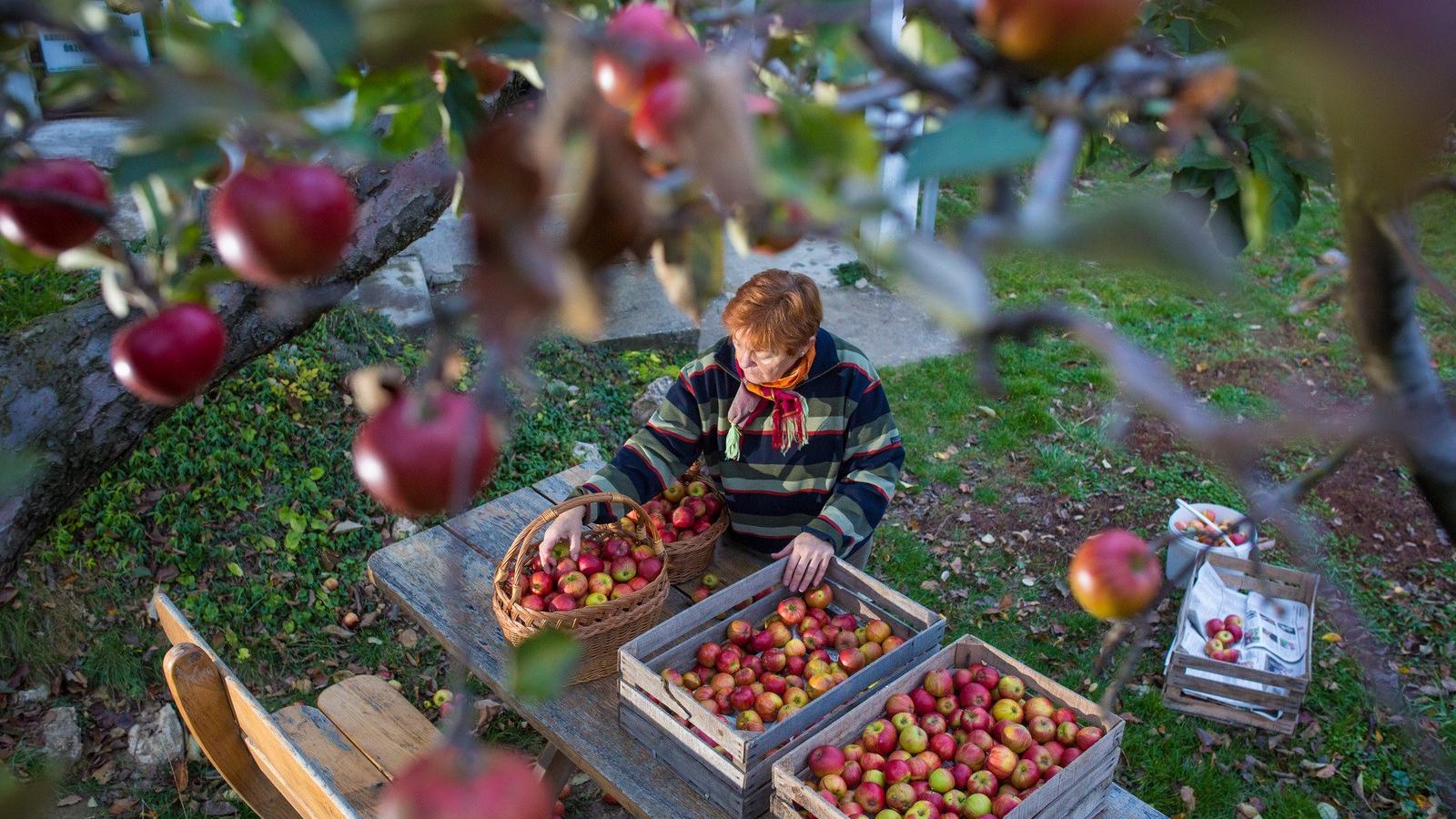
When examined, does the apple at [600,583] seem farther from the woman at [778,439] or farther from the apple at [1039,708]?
the apple at [1039,708]

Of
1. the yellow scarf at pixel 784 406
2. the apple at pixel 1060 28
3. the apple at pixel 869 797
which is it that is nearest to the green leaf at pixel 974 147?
the apple at pixel 1060 28

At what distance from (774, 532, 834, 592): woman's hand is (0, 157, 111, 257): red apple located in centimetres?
224

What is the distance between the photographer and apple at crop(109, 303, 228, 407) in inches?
25.8

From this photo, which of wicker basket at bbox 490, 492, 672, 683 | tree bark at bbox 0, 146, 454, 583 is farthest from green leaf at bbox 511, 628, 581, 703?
wicker basket at bbox 490, 492, 672, 683

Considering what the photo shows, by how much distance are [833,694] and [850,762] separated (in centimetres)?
16

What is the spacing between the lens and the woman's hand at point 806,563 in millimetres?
2764

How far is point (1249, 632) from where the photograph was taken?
12.6 ft

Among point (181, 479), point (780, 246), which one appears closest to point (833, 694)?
point (780, 246)

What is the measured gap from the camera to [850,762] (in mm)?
2264

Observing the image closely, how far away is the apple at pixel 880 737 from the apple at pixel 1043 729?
A: 311 millimetres

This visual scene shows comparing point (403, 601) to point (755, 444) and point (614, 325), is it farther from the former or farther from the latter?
point (614, 325)

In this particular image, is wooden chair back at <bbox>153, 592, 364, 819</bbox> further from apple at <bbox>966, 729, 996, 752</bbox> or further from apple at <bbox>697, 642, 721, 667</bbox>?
apple at <bbox>966, 729, 996, 752</bbox>

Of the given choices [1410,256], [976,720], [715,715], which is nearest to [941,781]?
[976,720]

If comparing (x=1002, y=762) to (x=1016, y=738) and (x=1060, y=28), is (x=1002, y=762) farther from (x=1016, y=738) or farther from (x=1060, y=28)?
(x=1060, y=28)
